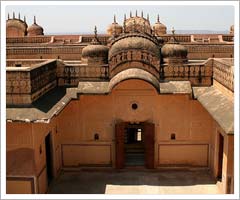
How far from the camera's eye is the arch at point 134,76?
11438 millimetres

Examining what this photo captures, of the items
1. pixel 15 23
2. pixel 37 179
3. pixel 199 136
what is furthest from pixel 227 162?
pixel 15 23

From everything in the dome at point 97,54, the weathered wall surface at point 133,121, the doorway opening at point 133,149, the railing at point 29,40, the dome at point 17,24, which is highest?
the dome at point 17,24

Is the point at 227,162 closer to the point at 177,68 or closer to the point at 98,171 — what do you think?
the point at 177,68

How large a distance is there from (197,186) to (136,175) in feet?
7.21

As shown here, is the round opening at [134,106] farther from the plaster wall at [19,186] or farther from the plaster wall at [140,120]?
the plaster wall at [19,186]

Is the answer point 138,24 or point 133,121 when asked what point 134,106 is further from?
point 138,24

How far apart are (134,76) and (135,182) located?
11.9 ft

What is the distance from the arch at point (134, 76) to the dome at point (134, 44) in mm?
1070

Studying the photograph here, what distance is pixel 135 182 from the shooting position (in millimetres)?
11812

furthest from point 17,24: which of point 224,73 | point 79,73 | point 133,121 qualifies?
point 224,73

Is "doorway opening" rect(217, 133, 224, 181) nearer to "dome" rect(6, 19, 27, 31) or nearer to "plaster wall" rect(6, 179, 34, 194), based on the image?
"plaster wall" rect(6, 179, 34, 194)

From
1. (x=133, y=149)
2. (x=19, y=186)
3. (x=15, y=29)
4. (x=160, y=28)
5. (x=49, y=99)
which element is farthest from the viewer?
(x=15, y=29)

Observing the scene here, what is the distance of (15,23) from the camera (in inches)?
1048

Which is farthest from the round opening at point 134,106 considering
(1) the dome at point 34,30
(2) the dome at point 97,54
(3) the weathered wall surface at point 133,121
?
(1) the dome at point 34,30
